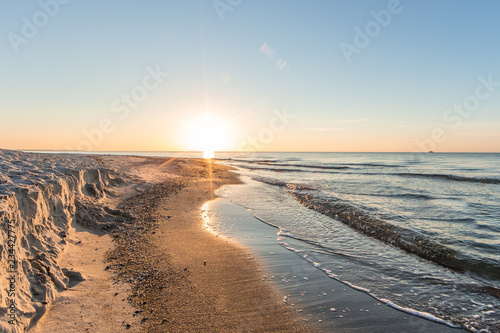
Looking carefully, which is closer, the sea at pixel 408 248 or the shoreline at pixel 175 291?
the shoreline at pixel 175 291

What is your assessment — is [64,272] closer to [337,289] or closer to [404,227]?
[337,289]

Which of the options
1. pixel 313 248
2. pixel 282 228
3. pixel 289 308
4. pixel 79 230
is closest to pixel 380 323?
pixel 289 308

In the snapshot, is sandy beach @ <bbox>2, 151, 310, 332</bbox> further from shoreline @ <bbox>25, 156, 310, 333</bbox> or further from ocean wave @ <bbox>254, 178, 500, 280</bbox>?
ocean wave @ <bbox>254, 178, 500, 280</bbox>

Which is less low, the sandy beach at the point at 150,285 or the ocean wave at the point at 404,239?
the sandy beach at the point at 150,285

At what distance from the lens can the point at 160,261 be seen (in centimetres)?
622

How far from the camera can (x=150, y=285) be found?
508 cm

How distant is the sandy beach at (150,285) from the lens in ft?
13.0

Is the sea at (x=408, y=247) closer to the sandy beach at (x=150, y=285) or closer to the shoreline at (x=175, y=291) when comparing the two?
the shoreline at (x=175, y=291)

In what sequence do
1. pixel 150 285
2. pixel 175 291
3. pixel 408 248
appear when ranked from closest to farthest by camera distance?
pixel 175 291
pixel 150 285
pixel 408 248

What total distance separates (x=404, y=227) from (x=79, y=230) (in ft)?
39.8
